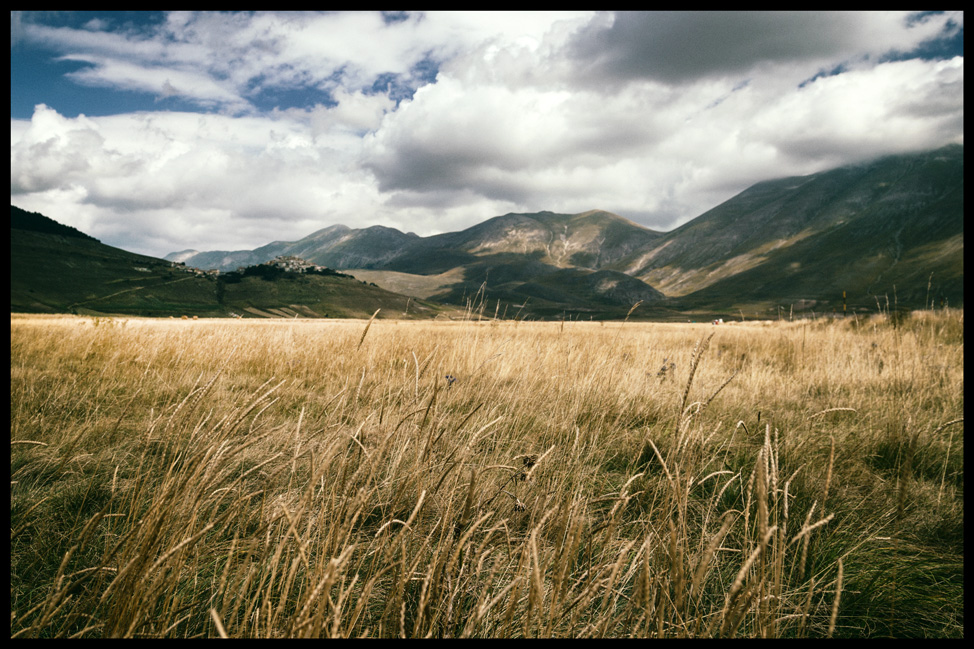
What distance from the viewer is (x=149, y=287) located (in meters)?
131

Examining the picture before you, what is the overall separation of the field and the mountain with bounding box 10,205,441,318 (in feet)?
380

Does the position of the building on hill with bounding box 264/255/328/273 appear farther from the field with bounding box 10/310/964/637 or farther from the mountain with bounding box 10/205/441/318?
the field with bounding box 10/310/964/637

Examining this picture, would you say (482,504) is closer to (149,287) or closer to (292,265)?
(149,287)

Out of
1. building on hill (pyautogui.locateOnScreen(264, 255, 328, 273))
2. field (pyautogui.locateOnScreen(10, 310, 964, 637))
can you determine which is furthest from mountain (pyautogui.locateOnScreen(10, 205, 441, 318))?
field (pyautogui.locateOnScreen(10, 310, 964, 637))

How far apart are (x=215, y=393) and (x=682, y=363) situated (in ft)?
23.6

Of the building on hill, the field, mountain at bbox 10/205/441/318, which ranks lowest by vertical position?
the field

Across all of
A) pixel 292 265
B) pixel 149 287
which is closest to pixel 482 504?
pixel 149 287

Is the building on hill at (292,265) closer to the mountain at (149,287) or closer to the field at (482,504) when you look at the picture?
the mountain at (149,287)

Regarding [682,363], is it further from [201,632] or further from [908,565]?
[201,632]

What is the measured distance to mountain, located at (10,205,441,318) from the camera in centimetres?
11756

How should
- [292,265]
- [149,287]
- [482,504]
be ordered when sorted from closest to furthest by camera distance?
[482,504] < [149,287] < [292,265]

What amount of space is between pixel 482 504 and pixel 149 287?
164 meters

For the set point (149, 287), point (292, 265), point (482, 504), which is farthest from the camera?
point (292, 265)

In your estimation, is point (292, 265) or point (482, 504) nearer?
point (482, 504)
